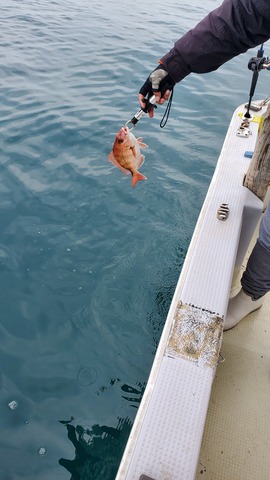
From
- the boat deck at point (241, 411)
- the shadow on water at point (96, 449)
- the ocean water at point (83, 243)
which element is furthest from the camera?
the ocean water at point (83, 243)

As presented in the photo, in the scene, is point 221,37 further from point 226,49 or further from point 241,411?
point 241,411

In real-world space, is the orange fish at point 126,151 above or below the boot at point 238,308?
above

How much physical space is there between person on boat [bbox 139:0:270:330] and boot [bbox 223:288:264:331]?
11 centimetres

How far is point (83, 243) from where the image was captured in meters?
4.60

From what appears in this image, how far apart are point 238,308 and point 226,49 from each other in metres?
2.17

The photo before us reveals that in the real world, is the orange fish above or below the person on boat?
below

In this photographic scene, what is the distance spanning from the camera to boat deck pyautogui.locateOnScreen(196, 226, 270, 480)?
2.54m

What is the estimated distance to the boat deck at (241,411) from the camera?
8.32ft

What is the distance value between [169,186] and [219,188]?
2.14m

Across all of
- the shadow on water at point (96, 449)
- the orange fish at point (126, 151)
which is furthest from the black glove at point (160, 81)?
the shadow on water at point (96, 449)

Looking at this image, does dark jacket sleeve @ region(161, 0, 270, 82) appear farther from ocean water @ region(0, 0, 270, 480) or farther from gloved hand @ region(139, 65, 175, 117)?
ocean water @ region(0, 0, 270, 480)

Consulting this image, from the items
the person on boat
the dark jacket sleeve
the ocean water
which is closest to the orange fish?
the person on boat

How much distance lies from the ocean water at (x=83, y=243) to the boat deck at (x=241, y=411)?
2.31ft

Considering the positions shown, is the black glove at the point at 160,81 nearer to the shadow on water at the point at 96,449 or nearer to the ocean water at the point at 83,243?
the ocean water at the point at 83,243
